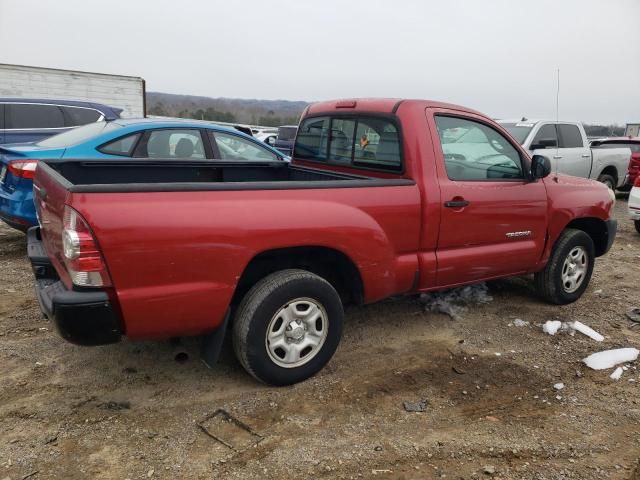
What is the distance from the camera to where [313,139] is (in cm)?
463

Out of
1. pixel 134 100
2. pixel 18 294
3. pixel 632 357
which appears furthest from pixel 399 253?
pixel 134 100

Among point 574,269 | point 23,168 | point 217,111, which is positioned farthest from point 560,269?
point 217,111

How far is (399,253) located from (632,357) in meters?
1.97

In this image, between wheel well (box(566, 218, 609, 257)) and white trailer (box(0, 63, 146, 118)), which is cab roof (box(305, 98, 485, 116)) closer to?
wheel well (box(566, 218, 609, 257))

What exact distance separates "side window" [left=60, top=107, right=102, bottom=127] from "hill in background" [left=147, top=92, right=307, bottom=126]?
34772mm

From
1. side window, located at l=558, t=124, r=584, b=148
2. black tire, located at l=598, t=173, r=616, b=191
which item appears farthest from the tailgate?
black tire, located at l=598, t=173, r=616, b=191

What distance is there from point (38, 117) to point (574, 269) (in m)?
8.13

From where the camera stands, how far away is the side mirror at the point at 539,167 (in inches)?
163

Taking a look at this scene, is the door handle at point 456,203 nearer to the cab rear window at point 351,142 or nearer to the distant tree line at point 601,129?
the cab rear window at point 351,142

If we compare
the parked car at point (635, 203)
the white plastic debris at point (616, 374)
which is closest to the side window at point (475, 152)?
the white plastic debris at point (616, 374)

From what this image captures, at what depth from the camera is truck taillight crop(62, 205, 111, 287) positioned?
241 cm

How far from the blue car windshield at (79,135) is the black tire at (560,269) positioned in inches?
188

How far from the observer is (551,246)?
452cm

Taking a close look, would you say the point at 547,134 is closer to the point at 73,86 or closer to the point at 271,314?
the point at 271,314
